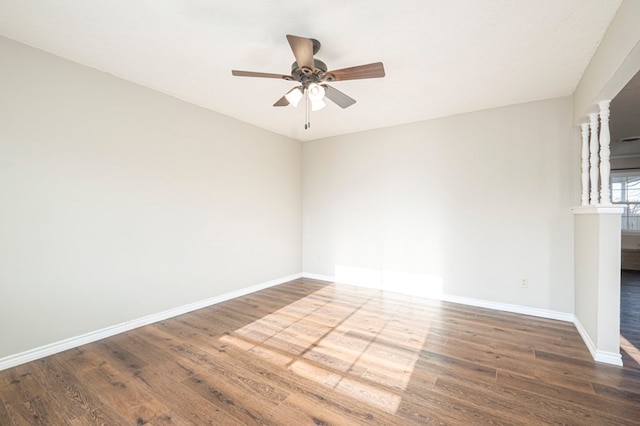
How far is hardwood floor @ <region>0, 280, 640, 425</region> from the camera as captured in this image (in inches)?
67.2

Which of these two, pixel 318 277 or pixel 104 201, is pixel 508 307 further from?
pixel 104 201

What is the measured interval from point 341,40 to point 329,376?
2.64 meters

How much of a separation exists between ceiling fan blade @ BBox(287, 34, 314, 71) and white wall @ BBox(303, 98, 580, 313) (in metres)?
2.60

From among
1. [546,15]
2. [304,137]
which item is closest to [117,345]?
[304,137]

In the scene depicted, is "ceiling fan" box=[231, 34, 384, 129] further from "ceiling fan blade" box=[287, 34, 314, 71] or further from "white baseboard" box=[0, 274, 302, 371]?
"white baseboard" box=[0, 274, 302, 371]

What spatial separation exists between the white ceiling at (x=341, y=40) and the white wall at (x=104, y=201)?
0.35 meters

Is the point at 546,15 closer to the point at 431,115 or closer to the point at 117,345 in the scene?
A: the point at 431,115

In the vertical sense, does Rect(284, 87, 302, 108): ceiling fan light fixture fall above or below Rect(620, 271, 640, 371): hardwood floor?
above

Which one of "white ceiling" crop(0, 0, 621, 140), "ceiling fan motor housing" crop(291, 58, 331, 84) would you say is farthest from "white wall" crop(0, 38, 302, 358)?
"ceiling fan motor housing" crop(291, 58, 331, 84)

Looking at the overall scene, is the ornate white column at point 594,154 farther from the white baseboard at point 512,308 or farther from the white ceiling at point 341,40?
the white baseboard at point 512,308

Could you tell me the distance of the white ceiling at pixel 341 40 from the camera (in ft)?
6.21

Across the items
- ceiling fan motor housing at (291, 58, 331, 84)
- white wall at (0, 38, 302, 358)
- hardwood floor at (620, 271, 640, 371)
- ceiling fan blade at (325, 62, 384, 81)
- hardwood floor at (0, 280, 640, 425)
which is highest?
ceiling fan motor housing at (291, 58, 331, 84)

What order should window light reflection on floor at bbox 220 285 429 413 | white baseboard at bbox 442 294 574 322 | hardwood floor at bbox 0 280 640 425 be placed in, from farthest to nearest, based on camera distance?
white baseboard at bbox 442 294 574 322 < window light reflection on floor at bbox 220 285 429 413 < hardwood floor at bbox 0 280 640 425

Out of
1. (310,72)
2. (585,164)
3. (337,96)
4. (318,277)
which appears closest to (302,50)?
(310,72)
